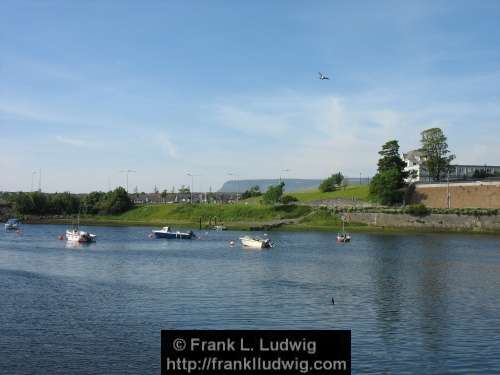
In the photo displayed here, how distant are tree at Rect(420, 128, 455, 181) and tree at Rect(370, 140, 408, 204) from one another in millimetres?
6319

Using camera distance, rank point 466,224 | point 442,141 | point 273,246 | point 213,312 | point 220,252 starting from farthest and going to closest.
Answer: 1. point 442,141
2. point 466,224
3. point 273,246
4. point 220,252
5. point 213,312

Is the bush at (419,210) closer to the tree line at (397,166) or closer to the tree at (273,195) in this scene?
the tree line at (397,166)

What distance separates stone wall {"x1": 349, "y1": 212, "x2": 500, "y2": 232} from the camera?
4806 inches

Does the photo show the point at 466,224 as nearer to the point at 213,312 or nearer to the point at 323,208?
the point at 323,208

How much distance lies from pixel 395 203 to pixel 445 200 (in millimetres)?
11955

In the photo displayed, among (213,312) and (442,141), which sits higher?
(442,141)

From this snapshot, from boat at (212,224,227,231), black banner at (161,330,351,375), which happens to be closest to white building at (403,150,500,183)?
boat at (212,224,227,231)

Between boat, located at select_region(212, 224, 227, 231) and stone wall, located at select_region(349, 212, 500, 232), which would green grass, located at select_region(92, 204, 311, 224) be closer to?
boat, located at select_region(212, 224, 227, 231)

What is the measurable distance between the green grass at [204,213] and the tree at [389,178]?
19992 mm

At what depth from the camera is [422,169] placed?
163 m

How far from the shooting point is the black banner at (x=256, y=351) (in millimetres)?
9352

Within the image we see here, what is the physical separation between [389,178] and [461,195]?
636 inches

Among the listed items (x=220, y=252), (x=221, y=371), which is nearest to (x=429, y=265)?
(x=220, y=252)

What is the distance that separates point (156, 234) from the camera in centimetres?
12575
